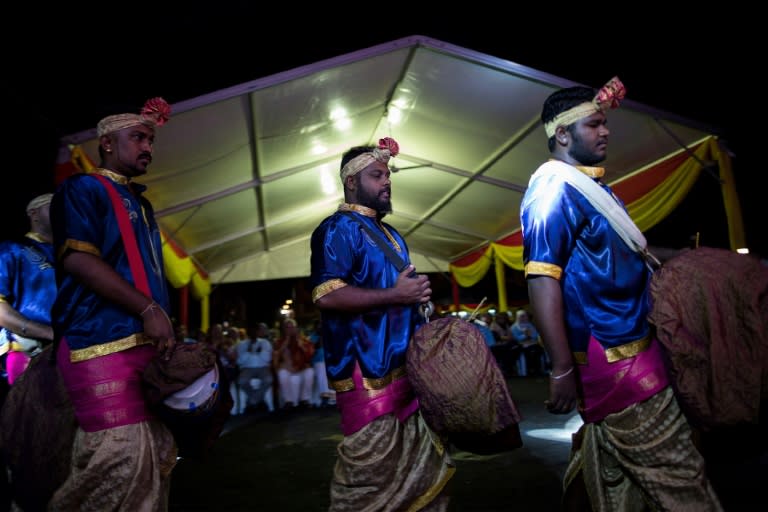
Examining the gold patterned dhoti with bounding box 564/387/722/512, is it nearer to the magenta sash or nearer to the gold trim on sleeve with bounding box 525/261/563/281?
the gold trim on sleeve with bounding box 525/261/563/281

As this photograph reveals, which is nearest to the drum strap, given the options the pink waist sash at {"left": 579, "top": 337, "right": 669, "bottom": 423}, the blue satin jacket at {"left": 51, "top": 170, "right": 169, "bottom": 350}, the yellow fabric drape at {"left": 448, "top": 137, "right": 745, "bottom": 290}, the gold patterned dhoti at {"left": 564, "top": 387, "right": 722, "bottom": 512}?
the blue satin jacket at {"left": 51, "top": 170, "right": 169, "bottom": 350}

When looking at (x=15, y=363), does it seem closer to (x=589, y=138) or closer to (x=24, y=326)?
(x=24, y=326)

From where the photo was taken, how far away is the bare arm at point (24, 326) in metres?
2.73

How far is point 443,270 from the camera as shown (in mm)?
17734

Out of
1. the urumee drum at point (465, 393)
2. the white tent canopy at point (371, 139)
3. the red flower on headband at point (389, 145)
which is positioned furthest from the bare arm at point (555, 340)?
the white tent canopy at point (371, 139)

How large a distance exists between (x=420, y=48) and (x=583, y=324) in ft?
17.0

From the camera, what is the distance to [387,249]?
241 centimetres

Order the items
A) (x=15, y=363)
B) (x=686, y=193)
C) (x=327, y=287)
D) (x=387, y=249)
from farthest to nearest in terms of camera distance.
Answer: (x=686, y=193), (x=15, y=363), (x=387, y=249), (x=327, y=287)

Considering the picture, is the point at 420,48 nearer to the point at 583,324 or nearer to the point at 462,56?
the point at 462,56

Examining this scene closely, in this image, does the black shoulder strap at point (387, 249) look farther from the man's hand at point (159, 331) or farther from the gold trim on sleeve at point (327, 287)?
the man's hand at point (159, 331)

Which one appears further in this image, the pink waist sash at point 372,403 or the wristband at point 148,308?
the pink waist sash at point 372,403

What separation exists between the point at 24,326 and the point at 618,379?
2622 millimetres

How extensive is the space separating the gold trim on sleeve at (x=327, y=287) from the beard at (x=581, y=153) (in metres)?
1.02

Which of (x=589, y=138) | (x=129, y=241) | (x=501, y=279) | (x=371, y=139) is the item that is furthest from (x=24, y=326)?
(x=501, y=279)
